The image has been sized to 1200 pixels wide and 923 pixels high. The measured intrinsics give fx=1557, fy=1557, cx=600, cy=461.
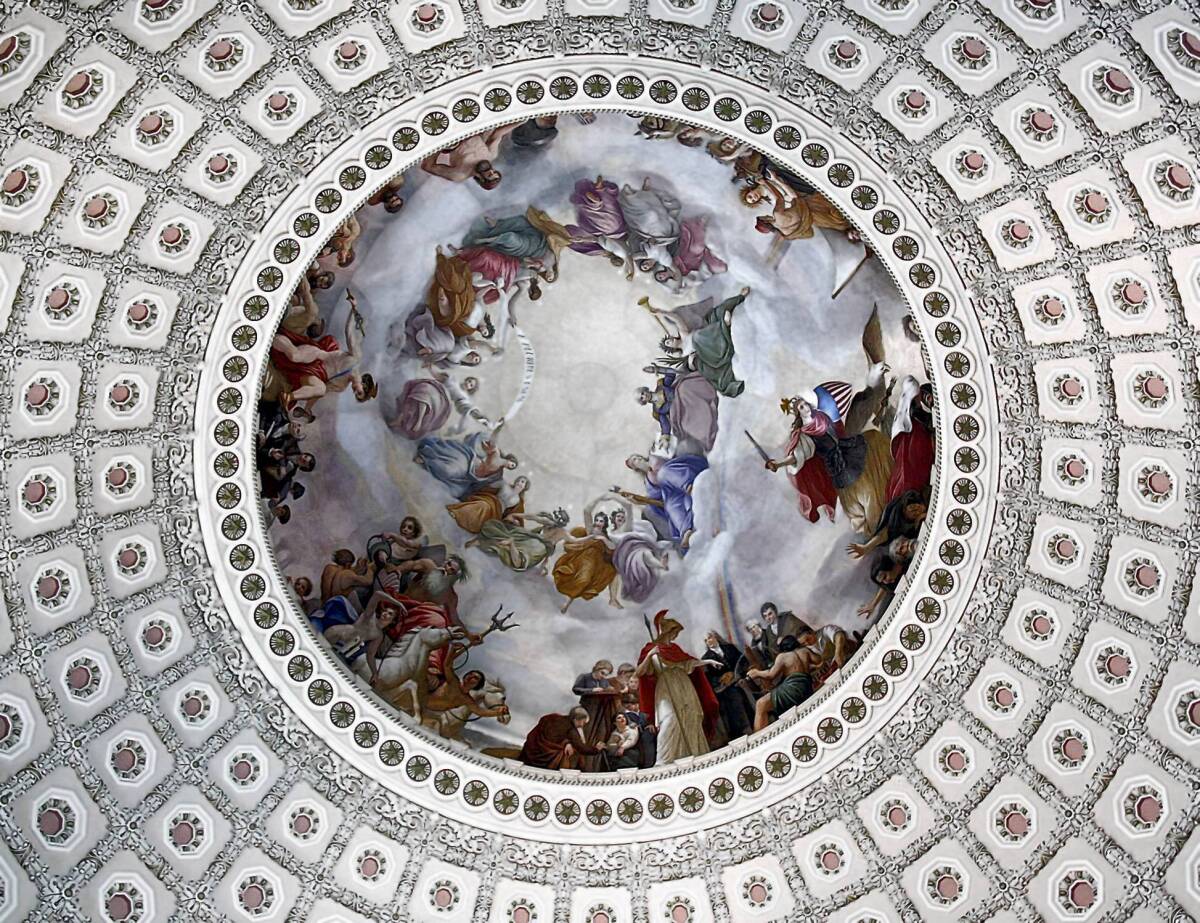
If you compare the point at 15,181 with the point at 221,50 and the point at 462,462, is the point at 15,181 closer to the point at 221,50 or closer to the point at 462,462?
the point at 221,50

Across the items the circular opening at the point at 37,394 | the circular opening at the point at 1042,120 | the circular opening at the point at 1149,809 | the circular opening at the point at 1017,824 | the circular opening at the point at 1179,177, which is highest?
the circular opening at the point at 1042,120

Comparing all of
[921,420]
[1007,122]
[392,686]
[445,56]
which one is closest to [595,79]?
[445,56]

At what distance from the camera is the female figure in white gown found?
2461cm

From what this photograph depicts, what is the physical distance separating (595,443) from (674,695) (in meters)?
4.48

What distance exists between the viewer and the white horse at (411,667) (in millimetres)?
24391

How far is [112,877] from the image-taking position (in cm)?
2153

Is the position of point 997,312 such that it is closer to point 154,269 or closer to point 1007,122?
point 1007,122

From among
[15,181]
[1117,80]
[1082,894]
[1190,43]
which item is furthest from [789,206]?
[15,181]

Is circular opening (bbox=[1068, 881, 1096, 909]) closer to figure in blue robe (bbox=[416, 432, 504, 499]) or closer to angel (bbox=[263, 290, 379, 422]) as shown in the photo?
figure in blue robe (bbox=[416, 432, 504, 499])

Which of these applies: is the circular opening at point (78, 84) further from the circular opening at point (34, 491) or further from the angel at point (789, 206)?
the angel at point (789, 206)

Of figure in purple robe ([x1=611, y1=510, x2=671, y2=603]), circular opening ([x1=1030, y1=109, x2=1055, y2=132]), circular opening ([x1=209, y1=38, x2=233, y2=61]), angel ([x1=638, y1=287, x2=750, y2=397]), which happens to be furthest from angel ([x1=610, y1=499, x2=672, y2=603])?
circular opening ([x1=209, y1=38, x2=233, y2=61])

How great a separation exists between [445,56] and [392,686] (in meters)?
9.82

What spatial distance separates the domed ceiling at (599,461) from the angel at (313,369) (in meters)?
0.08

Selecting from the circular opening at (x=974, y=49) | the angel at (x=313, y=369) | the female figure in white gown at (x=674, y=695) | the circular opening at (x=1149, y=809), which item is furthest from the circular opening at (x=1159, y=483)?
the angel at (x=313, y=369)
